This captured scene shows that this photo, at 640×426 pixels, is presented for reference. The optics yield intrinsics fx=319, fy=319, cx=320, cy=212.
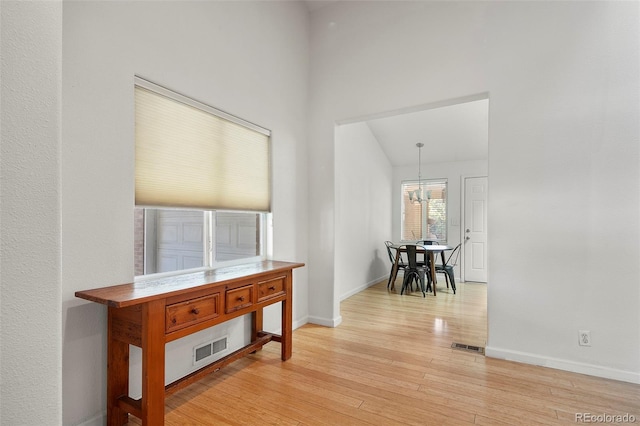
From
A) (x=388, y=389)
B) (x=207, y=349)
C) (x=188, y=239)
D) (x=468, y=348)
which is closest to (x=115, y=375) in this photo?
(x=207, y=349)

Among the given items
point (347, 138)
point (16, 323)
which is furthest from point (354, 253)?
point (16, 323)

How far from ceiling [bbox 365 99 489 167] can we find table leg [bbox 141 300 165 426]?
14.3ft

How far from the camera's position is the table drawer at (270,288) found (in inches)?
105

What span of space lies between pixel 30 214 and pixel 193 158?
1.78 metres

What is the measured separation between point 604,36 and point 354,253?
4184mm

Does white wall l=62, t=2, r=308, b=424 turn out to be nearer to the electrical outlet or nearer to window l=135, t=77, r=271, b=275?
window l=135, t=77, r=271, b=275

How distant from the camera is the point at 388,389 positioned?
7.93 feet

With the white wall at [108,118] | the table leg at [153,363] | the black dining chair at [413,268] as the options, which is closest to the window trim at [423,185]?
the black dining chair at [413,268]

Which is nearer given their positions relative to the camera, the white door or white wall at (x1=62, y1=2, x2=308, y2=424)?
white wall at (x1=62, y1=2, x2=308, y2=424)

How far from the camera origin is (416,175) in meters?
7.30

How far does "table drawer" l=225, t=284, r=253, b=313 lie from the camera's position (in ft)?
7.66

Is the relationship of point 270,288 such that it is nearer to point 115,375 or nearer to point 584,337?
point 115,375

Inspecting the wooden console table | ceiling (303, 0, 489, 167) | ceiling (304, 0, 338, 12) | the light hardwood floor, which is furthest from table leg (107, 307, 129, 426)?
ceiling (303, 0, 489, 167)

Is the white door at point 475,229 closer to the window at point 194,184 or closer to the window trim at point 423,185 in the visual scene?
the window trim at point 423,185
